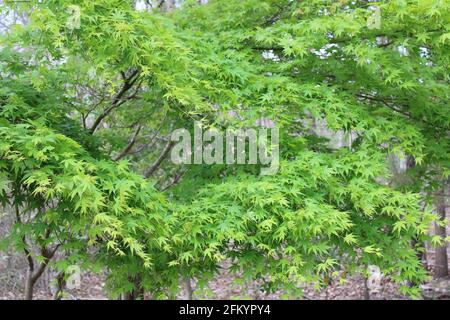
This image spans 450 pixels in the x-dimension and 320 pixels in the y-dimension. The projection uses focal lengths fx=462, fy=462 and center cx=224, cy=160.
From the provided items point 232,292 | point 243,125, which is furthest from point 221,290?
point 243,125

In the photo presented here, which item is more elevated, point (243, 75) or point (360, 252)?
point (243, 75)

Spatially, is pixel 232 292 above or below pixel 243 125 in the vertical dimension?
below

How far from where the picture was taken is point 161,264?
3.44 meters

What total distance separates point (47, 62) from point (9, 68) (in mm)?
346
